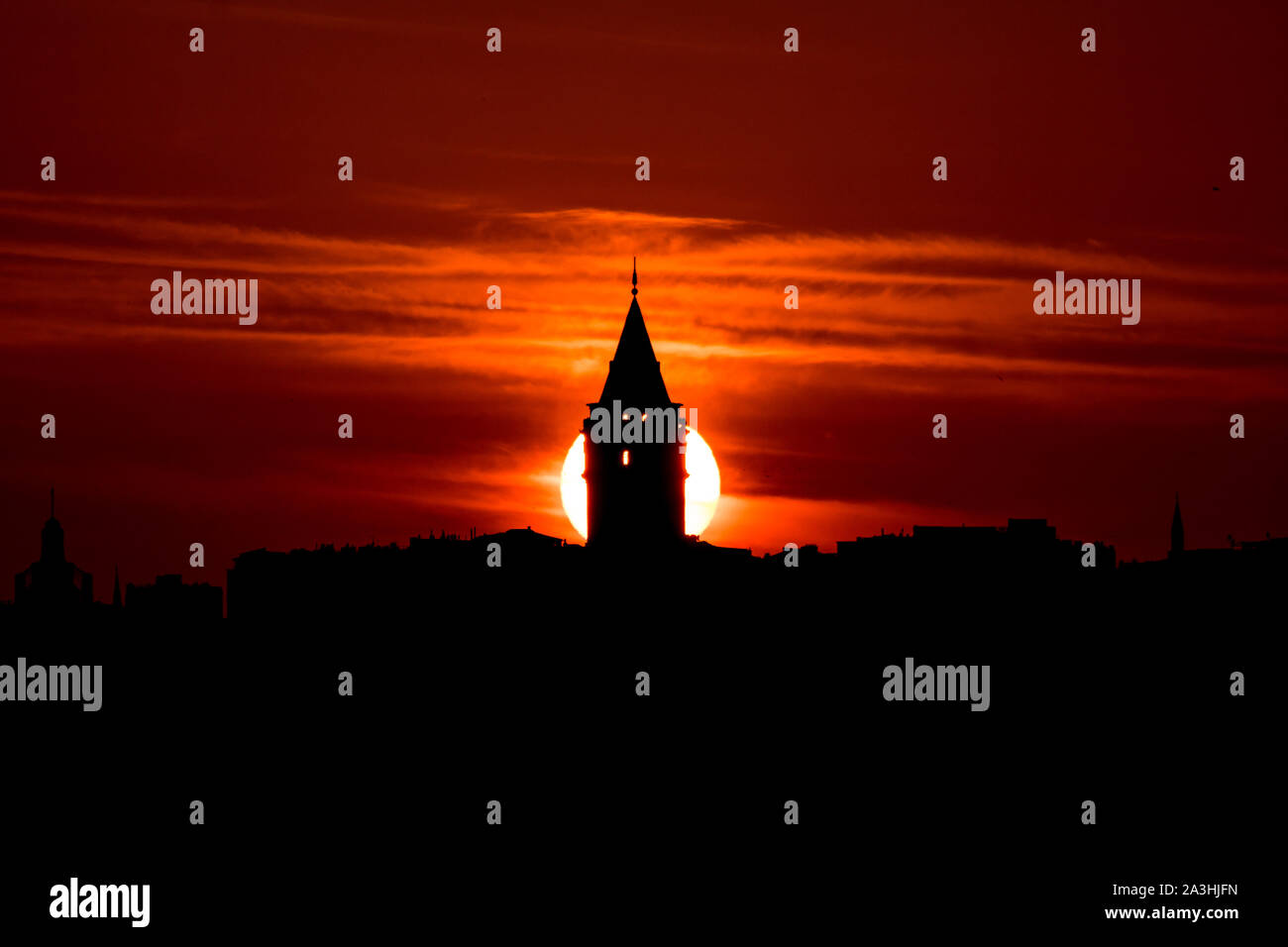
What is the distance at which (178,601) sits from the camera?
125125 millimetres

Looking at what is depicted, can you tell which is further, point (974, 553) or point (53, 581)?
point (53, 581)

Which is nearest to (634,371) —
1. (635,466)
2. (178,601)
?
(635,466)

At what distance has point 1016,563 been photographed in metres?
111

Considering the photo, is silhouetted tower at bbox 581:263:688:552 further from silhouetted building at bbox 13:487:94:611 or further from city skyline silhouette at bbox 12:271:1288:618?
silhouetted building at bbox 13:487:94:611

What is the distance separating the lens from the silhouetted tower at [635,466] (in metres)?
96.4

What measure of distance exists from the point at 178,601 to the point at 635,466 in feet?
124

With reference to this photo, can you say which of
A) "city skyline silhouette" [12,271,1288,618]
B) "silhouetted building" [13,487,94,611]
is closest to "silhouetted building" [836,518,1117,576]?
"city skyline silhouette" [12,271,1288,618]

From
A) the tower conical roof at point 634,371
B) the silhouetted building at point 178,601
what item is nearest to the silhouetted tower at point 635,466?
the tower conical roof at point 634,371

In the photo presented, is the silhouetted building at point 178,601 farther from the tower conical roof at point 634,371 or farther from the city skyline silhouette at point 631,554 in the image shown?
the tower conical roof at point 634,371

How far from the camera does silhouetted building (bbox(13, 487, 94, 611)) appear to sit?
502ft

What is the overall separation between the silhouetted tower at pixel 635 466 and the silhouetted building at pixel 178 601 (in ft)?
108

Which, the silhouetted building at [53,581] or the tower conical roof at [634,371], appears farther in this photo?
the silhouetted building at [53,581]

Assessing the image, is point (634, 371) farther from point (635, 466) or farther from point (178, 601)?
point (178, 601)
